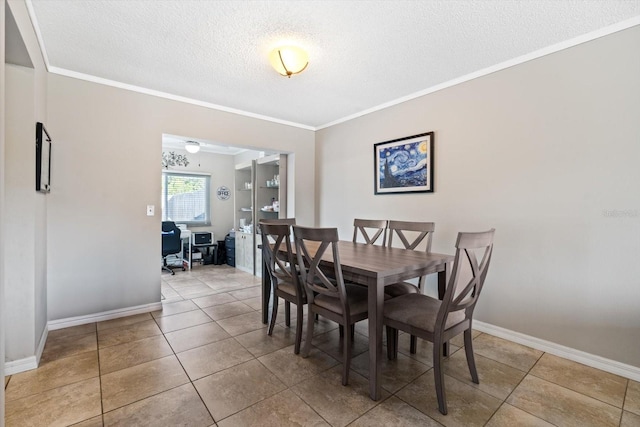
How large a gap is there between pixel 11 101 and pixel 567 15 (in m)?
3.77

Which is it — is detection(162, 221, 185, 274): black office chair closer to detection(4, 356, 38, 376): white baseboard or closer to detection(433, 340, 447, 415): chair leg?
detection(4, 356, 38, 376): white baseboard

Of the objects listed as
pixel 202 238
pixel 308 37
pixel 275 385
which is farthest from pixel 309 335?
pixel 202 238

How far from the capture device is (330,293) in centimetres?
204

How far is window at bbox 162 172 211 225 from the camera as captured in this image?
5.88m

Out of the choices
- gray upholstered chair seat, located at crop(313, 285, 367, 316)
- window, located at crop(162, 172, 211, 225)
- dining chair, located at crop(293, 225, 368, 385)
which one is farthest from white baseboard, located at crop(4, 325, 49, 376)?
window, located at crop(162, 172, 211, 225)

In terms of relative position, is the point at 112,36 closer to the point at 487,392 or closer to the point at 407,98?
the point at 407,98

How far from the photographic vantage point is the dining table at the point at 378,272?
5.85 ft

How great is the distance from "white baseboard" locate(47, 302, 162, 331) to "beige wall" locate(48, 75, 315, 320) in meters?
0.04

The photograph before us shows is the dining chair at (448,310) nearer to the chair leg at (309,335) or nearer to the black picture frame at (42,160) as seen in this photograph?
the chair leg at (309,335)

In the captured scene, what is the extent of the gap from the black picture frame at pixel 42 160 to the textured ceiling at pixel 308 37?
0.73 meters

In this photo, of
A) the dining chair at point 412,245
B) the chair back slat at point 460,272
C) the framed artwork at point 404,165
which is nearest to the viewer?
the chair back slat at point 460,272

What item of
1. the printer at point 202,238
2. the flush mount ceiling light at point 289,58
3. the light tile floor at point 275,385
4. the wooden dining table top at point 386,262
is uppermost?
the flush mount ceiling light at point 289,58

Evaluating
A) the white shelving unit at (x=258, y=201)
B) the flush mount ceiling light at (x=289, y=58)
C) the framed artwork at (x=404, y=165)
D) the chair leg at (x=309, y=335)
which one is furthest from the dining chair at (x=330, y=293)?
the white shelving unit at (x=258, y=201)

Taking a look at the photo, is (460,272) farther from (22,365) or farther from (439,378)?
(22,365)
